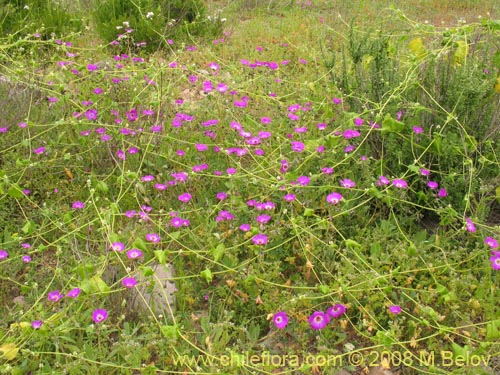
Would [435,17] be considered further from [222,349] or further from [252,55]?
[222,349]

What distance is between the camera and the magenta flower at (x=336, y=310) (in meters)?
2.00

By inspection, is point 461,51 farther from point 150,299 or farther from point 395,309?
point 150,299

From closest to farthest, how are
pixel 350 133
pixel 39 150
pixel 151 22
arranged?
1. pixel 350 133
2. pixel 39 150
3. pixel 151 22

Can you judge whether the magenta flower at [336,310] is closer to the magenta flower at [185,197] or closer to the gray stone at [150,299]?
the gray stone at [150,299]

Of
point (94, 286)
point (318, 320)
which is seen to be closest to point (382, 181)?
point (318, 320)

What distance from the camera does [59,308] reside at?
218 centimetres

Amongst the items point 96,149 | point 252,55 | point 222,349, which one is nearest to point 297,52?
point 252,55

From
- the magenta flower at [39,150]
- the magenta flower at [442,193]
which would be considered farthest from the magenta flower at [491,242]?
the magenta flower at [39,150]

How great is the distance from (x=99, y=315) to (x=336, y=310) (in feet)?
2.81

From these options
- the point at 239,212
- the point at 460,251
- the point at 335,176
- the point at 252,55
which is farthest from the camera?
the point at 252,55

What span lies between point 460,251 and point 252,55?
10.1 feet

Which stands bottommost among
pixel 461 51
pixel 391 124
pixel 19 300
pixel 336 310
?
pixel 19 300

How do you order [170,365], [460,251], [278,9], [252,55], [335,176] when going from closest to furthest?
[170,365] < [460,251] < [335,176] < [252,55] < [278,9]

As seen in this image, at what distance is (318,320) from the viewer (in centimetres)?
200
